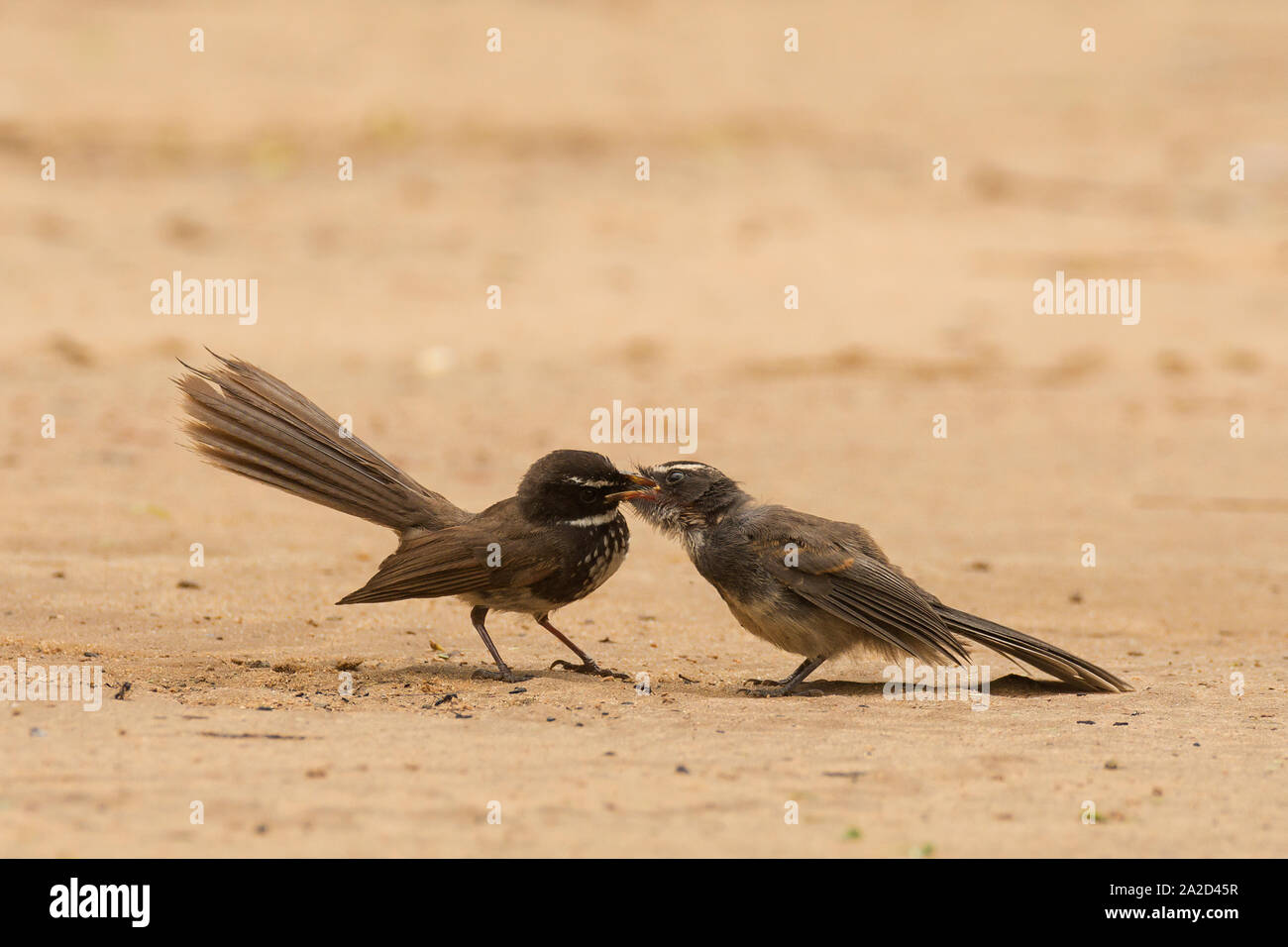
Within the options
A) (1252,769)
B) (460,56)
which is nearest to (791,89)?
(460,56)

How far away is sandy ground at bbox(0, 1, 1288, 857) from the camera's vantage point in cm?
551

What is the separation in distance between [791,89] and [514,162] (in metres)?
5.37

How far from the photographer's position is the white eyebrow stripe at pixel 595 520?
7254mm

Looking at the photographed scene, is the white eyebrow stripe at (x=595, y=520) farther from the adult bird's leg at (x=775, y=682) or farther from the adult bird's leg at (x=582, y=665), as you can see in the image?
the adult bird's leg at (x=775, y=682)

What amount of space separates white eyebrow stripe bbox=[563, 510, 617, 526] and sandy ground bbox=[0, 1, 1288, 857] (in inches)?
30.6

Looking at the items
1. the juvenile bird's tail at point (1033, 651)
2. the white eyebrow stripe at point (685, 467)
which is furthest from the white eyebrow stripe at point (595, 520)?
the juvenile bird's tail at point (1033, 651)

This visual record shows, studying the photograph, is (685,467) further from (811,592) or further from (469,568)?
(469,568)

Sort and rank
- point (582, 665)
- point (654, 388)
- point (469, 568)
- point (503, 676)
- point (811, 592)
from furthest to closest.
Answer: point (654, 388)
point (582, 665)
point (503, 676)
point (469, 568)
point (811, 592)

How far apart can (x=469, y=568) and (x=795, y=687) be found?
1577 mm

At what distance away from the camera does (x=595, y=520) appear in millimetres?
7316

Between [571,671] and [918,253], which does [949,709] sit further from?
[918,253]

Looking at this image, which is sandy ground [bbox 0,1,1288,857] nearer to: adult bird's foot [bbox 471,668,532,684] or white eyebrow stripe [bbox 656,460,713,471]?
adult bird's foot [bbox 471,668,532,684]

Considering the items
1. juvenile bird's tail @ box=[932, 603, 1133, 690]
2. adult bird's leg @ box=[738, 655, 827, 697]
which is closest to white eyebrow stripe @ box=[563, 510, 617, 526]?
adult bird's leg @ box=[738, 655, 827, 697]

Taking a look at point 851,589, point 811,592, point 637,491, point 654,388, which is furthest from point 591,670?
point 654,388
